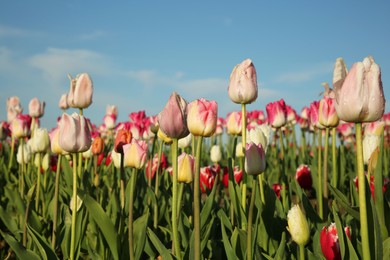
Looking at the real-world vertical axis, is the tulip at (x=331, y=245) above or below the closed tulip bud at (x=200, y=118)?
below

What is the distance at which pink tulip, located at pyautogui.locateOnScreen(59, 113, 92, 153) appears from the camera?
6.51 feet

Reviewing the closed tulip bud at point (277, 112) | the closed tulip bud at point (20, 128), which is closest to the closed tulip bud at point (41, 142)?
the closed tulip bud at point (20, 128)

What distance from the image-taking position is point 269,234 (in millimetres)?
2324

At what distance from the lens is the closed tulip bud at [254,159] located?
1.81 metres

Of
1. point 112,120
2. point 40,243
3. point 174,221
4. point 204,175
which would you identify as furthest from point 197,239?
point 112,120

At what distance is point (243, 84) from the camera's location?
2.09m

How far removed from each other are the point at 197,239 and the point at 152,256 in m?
0.87

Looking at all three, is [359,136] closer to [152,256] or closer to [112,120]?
[152,256]

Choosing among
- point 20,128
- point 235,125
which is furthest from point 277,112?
point 20,128

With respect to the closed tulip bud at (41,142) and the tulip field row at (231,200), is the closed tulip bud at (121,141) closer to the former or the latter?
the tulip field row at (231,200)

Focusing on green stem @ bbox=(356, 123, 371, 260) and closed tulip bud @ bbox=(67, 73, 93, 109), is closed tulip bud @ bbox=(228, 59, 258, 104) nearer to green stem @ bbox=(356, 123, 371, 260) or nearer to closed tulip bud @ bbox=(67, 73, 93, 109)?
green stem @ bbox=(356, 123, 371, 260)

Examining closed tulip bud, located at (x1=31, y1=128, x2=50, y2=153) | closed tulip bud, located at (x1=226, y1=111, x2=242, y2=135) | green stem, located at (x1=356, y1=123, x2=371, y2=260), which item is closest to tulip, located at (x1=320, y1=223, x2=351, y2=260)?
green stem, located at (x1=356, y1=123, x2=371, y2=260)

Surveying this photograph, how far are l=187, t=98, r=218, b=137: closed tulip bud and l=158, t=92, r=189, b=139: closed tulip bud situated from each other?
1.9 inches

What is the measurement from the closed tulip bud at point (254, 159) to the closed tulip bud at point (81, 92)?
1139mm
